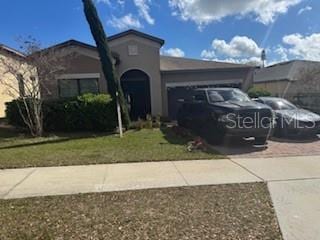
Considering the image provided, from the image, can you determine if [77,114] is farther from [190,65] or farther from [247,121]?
[190,65]

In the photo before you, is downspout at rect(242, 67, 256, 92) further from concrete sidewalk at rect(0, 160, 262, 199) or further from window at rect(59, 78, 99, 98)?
concrete sidewalk at rect(0, 160, 262, 199)

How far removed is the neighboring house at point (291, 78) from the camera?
79.7ft

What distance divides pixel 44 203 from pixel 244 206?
337 centimetres

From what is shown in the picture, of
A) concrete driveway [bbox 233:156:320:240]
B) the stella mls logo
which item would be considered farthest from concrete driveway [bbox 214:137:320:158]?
the stella mls logo

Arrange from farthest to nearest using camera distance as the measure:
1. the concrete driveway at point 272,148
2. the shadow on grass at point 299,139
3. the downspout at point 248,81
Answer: the downspout at point 248,81 < the shadow on grass at point 299,139 < the concrete driveway at point 272,148

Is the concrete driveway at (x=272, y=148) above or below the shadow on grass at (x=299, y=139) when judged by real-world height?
above

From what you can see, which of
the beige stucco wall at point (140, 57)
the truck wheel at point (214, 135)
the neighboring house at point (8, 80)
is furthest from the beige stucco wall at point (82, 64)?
the truck wheel at point (214, 135)

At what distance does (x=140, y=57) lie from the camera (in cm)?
2000

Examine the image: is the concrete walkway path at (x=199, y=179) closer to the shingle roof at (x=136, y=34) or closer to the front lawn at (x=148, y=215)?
the front lawn at (x=148, y=215)

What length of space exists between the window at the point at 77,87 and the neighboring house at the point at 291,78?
13.1m

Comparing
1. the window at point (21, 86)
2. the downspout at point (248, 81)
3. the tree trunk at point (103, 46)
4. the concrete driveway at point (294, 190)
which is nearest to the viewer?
the concrete driveway at point (294, 190)

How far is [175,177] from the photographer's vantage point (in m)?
7.25

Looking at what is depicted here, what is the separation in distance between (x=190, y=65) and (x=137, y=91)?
4170mm

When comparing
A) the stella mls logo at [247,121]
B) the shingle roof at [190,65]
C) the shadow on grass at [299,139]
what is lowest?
the shadow on grass at [299,139]
